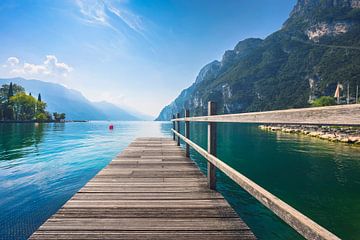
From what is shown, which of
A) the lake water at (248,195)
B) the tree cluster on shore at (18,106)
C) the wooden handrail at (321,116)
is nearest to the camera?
the wooden handrail at (321,116)

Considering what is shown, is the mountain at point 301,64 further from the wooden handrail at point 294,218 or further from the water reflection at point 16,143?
the wooden handrail at point 294,218

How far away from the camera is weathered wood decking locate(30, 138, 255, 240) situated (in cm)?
218

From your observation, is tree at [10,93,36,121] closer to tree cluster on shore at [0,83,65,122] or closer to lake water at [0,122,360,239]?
tree cluster on shore at [0,83,65,122]

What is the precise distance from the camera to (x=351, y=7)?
127 m

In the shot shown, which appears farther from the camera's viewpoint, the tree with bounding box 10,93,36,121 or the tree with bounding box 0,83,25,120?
the tree with bounding box 10,93,36,121

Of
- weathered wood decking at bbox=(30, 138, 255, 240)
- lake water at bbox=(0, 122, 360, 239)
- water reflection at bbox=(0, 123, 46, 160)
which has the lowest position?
lake water at bbox=(0, 122, 360, 239)

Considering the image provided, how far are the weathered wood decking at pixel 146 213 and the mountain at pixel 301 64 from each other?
95650 millimetres

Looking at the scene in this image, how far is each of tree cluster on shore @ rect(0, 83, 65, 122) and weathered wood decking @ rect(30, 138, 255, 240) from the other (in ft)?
289

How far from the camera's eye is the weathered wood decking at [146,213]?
218 cm

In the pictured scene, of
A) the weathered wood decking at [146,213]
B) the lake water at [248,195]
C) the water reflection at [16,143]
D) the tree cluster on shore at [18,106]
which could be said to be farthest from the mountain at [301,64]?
the weathered wood decking at [146,213]

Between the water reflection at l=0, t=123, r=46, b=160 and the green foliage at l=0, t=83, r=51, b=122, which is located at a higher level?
the green foliage at l=0, t=83, r=51, b=122

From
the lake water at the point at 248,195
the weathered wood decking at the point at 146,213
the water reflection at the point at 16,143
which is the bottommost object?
the lake water at the point at 248,195

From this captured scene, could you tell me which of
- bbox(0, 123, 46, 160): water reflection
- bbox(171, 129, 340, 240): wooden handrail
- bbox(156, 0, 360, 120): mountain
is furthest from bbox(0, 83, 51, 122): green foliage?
bbox(171, 129, 340, 240): wooden handrail

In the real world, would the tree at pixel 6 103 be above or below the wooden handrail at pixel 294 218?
above
